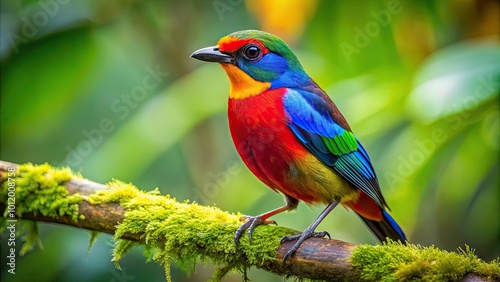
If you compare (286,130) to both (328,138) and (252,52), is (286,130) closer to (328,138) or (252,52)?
(328,138)

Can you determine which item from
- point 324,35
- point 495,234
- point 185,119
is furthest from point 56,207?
point 495,234

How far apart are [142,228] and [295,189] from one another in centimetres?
82

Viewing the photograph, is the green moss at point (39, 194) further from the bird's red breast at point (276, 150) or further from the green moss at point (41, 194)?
the bird's red breast at point (276, 150)

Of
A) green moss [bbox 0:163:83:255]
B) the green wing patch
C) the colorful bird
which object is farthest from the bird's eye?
green moss [bbox 0:163:83:255]

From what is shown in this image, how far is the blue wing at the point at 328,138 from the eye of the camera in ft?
11.8

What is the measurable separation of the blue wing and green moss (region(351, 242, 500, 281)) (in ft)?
2.68

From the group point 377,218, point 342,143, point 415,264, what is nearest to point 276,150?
point 342,143

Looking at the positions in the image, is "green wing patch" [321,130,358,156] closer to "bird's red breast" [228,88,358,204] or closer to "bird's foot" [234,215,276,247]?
"bird's red breast" [228,88,358,204]

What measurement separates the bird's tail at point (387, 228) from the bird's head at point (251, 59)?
37.5 inches

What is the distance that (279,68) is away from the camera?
373 centimetres

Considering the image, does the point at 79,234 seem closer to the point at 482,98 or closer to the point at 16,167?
the point at 16,167

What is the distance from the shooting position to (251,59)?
3.68 m

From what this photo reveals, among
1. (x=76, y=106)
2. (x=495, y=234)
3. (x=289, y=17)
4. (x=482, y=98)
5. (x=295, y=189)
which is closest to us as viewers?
(x=295, y=189)

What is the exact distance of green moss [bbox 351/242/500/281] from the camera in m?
2.69
